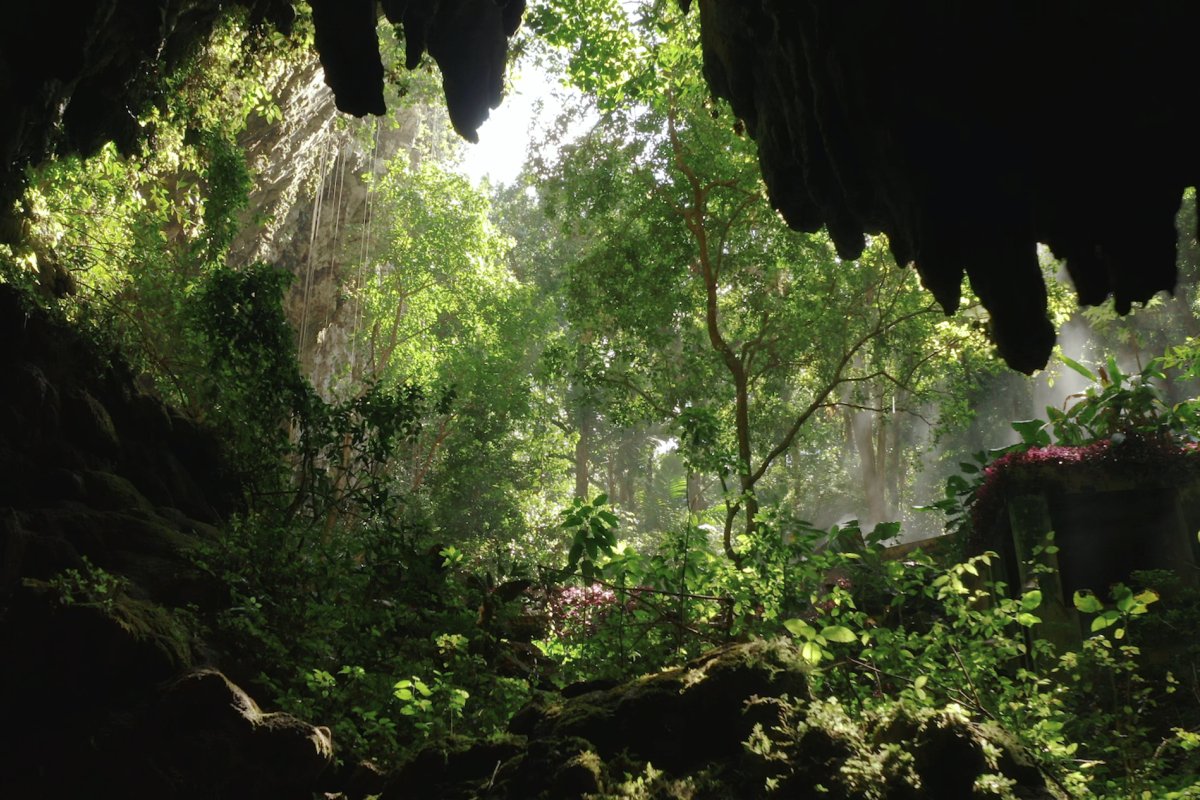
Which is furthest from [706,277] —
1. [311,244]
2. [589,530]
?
[311,244]

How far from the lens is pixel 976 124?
446 cm

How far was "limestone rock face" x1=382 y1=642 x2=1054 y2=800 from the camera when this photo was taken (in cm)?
288

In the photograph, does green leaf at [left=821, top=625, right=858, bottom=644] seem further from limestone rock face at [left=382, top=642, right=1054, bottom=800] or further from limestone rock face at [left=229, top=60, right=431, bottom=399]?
limestone rock face at [left=229, top=60, right=431, bottom=399]

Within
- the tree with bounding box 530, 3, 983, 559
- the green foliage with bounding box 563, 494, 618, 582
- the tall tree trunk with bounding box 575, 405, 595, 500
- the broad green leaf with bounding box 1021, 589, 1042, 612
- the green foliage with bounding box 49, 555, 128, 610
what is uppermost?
the tall tree trunk with bounding box 575, 405, 595, 500

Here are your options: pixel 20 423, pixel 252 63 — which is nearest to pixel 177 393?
pixel 20 423

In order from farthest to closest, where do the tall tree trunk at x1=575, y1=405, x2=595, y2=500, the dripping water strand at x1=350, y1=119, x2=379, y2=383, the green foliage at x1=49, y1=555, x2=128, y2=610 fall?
the tall tree trunk at x1=575, y1=405, x2=595, y2=500
the dripping water strand at x1=350, y1=119, x2=379, y2=383
the green foliage at x1=49, y1=555, x2=128, y2=610

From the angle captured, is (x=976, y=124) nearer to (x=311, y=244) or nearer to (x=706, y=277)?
(x=706, y=277)

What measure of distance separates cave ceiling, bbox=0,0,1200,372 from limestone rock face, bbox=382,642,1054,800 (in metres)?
2.41

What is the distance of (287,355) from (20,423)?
6.94ft

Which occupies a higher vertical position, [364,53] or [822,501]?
[822,501]

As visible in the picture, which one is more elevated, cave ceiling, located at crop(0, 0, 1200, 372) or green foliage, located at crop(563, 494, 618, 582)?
cave ceiling, located at crop(0, 0, 1200, 372)

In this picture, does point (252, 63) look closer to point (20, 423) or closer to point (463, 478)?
point (20, 423)

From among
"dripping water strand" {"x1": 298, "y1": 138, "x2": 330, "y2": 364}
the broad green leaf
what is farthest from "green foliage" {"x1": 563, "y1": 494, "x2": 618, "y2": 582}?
"dripping water strand" {"x1": 298, "y1": 138, "x2": 330, "y2": 364}

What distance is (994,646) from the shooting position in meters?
4.83
